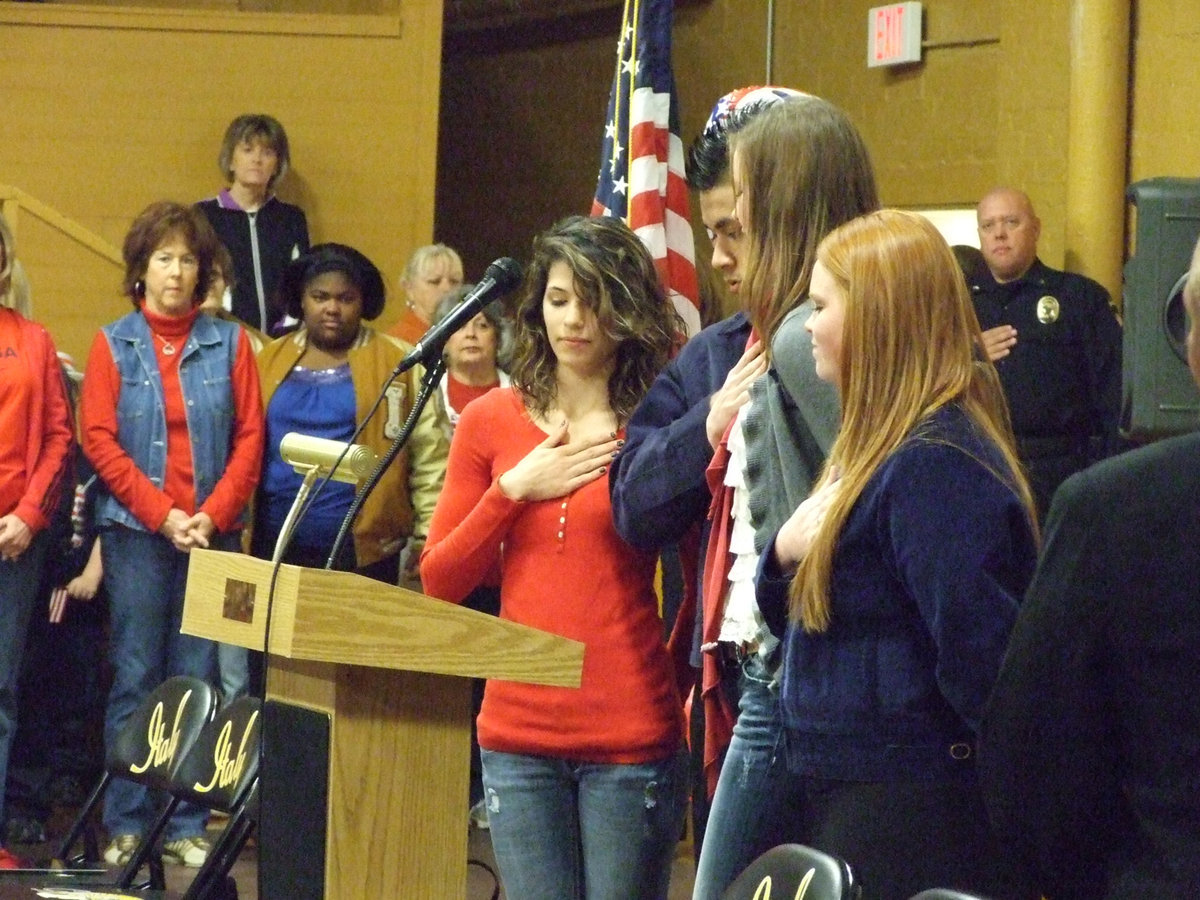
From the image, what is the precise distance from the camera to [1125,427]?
320cm

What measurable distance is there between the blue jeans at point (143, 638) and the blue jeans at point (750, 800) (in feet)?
9.79

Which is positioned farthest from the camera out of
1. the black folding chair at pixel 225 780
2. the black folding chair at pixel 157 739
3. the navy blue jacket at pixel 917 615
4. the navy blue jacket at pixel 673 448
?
the black folding chair at pixel 157 739

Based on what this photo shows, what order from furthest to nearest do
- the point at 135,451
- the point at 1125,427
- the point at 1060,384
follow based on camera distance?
the point at 1060,384
the point at 135,451
the point at 1125,427

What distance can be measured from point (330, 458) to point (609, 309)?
1.99 ft

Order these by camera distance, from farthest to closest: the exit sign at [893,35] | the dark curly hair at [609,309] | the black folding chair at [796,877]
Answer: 1. the exit sign at [893,35]
2. the dark curly hair at [609,309]
3. the black folding chair at [796,877]

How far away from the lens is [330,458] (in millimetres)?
2492

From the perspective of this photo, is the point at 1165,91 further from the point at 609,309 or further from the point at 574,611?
the point at 574,611


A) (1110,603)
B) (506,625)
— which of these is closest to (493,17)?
(506,625)

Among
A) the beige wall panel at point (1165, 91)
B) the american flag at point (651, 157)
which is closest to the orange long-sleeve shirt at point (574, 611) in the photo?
the american flag at point (651, 157)

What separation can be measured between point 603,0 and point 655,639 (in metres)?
6.91

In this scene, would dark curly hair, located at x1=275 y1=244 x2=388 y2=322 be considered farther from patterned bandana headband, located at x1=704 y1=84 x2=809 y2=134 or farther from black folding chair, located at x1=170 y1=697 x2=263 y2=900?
patterned bandana headband, located at x1=704 y1=84 x2=809 y2=134

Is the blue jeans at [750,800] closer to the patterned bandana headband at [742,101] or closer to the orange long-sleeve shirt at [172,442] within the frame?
the patterned bandana headband at [742,101]

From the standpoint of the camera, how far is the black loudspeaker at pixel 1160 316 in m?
3.14

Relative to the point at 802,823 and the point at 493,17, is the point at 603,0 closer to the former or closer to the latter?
the point at 493,17
